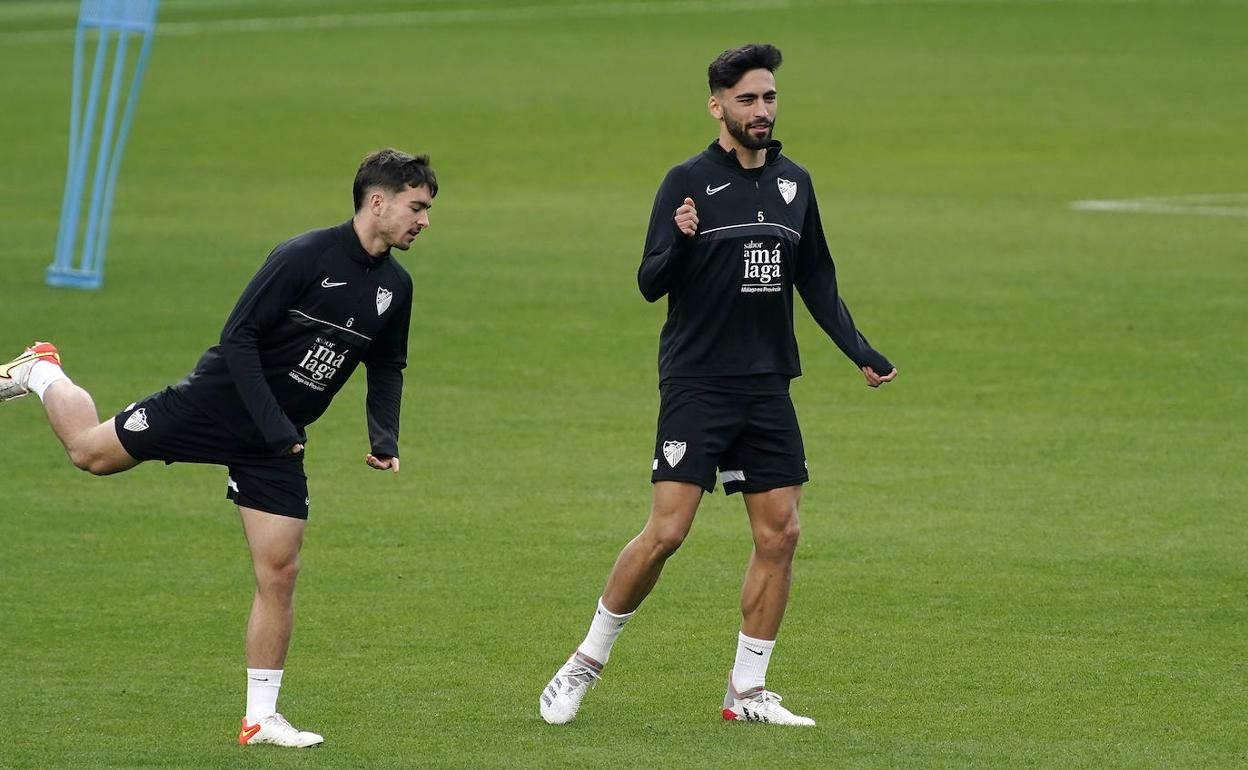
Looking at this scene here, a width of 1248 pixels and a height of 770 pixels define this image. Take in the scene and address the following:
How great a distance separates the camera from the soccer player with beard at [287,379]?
24.5 ft

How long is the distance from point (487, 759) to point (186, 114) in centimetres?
3138

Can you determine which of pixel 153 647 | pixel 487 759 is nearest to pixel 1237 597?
pixel 487 759

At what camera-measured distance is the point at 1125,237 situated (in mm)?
23578

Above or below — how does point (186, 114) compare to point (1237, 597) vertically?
above

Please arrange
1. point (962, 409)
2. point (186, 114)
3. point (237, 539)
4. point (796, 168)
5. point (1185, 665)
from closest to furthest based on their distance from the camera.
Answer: point (796, 168), point (1185, 665), point (237, 539), point (962, 409), point (186, 114)

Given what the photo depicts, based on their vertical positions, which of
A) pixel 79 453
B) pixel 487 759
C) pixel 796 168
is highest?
pixel 796 168

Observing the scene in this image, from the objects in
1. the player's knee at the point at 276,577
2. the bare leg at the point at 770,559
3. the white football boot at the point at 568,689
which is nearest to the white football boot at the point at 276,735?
the player's knee at the point at 276,577

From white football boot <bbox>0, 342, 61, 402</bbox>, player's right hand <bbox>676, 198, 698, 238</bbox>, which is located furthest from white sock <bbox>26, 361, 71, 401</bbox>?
player's right hand <bbox>676, 198, 698, 238</bbox>

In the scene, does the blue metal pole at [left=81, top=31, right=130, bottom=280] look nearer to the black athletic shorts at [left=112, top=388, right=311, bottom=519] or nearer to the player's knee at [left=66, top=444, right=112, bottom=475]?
the player's knee at [left=66, top=444, right=112, bottom=475]

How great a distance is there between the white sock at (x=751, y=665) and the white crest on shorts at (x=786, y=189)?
1.69 metres

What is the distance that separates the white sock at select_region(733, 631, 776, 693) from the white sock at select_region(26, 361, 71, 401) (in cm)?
315

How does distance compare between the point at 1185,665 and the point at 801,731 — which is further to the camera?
the point at 1185,665

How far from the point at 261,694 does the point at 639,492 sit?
16.5 feet

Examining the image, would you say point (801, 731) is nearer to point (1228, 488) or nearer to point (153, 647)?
point (153, 647)
